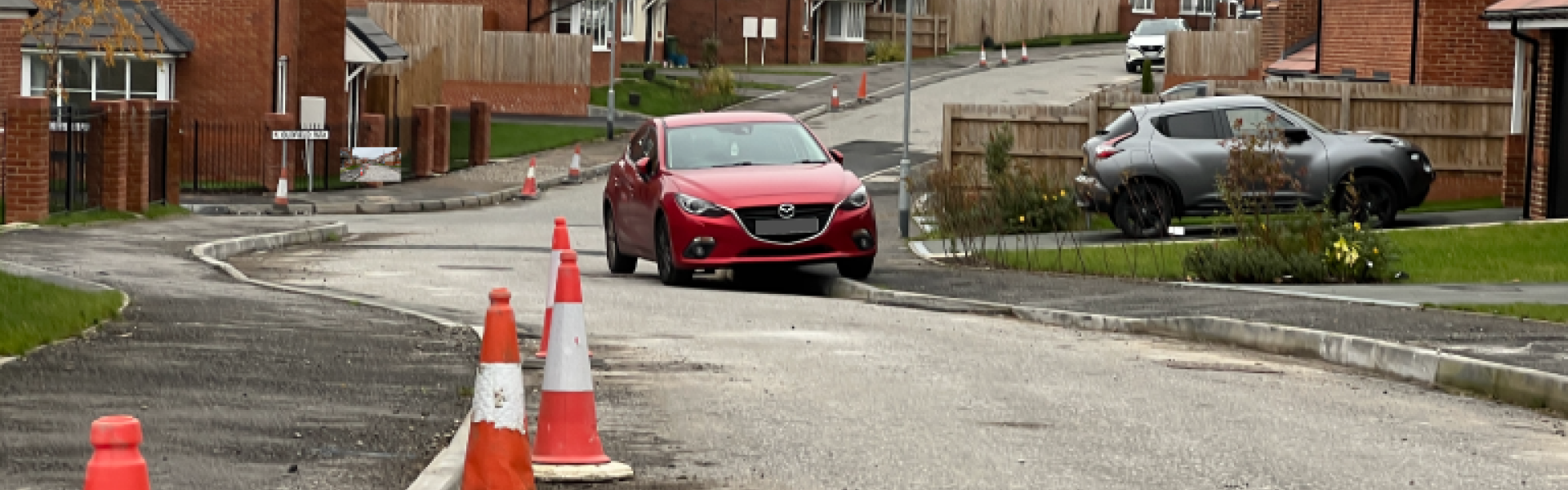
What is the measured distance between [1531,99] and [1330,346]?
14.6m

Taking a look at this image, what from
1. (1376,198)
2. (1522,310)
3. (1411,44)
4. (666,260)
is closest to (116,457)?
(1522,310)

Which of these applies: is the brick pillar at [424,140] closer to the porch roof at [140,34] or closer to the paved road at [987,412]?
the porch roof at [140,34]

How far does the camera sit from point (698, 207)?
19375 mm

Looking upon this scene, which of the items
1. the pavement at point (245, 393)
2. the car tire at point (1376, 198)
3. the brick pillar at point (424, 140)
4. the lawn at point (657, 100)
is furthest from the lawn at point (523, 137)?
the pavement at point (245, 393)

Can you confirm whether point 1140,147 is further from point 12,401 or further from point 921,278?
point 12,401

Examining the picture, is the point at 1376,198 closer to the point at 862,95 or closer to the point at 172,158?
the point at 172,158

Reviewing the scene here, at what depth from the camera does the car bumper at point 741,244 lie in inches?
757

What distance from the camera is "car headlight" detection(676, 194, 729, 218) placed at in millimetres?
19281

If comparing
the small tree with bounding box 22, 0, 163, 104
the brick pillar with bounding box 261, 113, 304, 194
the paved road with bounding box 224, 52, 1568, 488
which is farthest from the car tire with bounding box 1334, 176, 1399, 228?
the small tree with bounding box 22, 0, 163, 104

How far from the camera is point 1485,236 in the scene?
23250 mm

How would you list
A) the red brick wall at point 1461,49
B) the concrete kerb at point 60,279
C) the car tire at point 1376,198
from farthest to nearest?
the red brick wall at point 1461,49 < the car tire at point 1376,198 < the concrete kerb at point 60,279

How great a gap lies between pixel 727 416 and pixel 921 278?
1013 cm

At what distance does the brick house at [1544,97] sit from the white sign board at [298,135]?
18.7 metres

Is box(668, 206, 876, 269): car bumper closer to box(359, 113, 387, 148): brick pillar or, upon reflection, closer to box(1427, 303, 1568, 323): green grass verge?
box(1427, 303, 1568, 323): green grass verge
